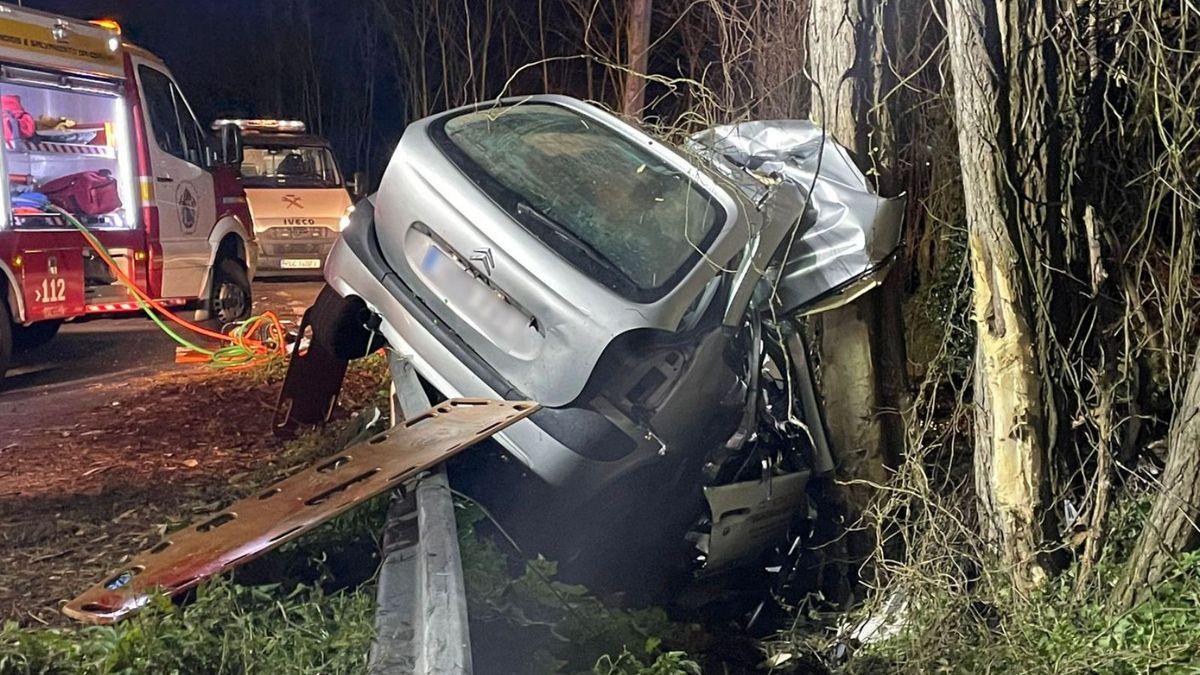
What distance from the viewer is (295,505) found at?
12.5 feet

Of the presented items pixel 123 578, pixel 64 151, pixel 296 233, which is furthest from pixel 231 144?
pixel 123 578

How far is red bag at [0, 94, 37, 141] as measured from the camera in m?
8.37

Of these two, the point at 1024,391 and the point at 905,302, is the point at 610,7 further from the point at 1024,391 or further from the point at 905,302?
the point at 1024,391

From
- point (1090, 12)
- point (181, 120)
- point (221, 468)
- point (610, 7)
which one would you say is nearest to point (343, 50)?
point (610, 7)

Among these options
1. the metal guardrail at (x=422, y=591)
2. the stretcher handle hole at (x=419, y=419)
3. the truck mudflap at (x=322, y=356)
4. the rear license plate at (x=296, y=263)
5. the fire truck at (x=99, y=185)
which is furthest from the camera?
the rear license plate at (x=296, y=263)

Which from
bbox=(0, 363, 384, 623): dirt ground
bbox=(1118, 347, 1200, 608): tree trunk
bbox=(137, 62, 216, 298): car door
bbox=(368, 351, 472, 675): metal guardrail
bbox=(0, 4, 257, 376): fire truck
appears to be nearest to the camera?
bbox=(368, 351, 472, 675): metal guardrail

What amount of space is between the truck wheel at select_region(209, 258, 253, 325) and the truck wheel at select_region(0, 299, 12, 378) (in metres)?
2.76

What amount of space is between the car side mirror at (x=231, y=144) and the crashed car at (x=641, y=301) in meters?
6.24

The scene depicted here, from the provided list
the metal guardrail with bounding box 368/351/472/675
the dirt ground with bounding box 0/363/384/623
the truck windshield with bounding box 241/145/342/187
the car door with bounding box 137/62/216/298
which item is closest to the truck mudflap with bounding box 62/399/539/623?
the metal guardrail with bounding box 368/351/472/675

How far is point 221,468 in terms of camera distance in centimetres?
602

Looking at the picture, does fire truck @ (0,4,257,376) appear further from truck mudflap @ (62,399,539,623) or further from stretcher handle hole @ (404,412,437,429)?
truck mudflap @ (62,399,539,623)

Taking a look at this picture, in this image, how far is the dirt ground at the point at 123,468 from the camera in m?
4.60

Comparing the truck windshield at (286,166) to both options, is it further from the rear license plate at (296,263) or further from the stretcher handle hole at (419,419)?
the stretcher handle hole at (419,419)

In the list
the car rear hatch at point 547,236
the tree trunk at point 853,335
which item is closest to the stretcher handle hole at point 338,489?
the car rear hatch at point 547,236
